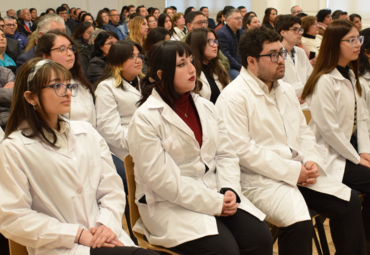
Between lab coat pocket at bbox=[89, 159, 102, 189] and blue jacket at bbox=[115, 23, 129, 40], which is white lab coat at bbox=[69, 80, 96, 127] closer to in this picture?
lab coat pocket at bbox=[89, 159, 102, 189]

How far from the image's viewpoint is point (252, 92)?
6.92 feet

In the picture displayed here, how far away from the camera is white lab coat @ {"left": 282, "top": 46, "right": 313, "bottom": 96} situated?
3.64 metres

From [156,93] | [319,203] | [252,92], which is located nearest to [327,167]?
[319,203]

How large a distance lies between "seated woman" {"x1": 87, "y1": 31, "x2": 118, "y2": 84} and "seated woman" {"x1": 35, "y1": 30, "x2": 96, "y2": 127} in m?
0.69

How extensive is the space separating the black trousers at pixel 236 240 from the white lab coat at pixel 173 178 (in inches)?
1.2

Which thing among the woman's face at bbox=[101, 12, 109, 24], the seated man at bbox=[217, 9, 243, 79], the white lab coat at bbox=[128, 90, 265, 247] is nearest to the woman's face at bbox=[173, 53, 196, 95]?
the white lab coat at bbox=[128, 90, 265, 247]

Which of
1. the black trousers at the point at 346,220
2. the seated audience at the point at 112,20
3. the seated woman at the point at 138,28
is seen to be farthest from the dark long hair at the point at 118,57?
the seated audience at the point at 112,20

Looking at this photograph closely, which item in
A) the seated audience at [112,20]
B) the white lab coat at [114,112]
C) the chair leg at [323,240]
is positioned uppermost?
the seated audience at [112,20]

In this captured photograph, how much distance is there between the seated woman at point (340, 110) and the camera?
2.29 meters

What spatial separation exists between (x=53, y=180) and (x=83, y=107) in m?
1.13

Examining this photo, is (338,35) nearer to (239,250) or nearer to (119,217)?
(239,250)

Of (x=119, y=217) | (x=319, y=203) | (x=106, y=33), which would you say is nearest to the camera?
(x=119, y=217)

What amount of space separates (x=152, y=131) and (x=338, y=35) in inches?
58.6

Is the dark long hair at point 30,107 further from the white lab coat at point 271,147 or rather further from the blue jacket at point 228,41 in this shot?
the blue jacket at point 228,41
